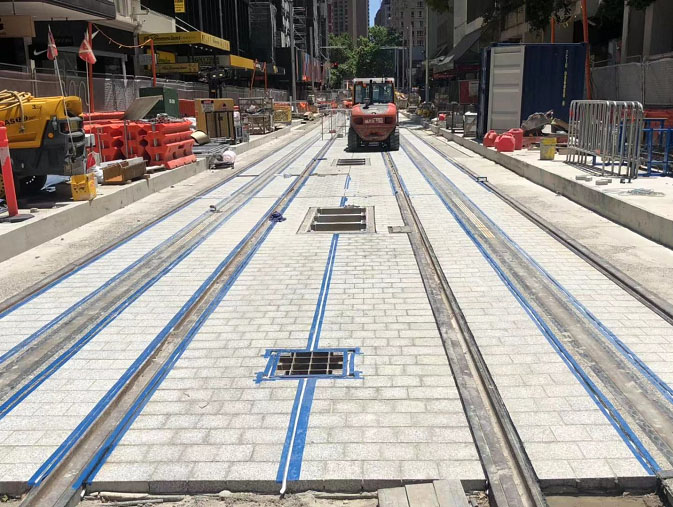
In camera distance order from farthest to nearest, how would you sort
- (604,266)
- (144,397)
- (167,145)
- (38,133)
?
(167,145) → (38,133) → (604,266) → (144,397)

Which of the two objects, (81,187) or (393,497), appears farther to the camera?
(81,187)

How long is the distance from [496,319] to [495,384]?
4.70ft

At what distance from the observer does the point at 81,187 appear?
11.3 meters

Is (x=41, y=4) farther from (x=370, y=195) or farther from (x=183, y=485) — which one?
(x=183, y=485)

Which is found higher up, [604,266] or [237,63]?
[237,63]

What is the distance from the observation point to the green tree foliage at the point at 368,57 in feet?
444

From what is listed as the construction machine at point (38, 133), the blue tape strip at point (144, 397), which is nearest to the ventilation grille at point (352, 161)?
the construction machine at point (38, 133)

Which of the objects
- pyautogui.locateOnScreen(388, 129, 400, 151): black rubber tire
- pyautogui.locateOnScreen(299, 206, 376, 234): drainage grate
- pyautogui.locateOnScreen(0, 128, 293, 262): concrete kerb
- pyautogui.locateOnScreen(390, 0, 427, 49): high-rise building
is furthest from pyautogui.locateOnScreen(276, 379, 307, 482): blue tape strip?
pyautogui.locateOnScreen(390, 0, 427, 49): high-rise building

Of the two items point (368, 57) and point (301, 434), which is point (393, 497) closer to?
point (301, 434)

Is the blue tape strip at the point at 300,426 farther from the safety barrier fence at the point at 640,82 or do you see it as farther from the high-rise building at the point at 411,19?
the high-rise building at the point at 411,19

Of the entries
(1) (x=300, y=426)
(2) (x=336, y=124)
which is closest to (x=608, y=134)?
(1) (x=300, y=426)

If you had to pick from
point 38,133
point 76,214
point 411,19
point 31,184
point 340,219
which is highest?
point 411,19

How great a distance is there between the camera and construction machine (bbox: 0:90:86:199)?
416 inches

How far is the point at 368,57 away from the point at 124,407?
13791cm
